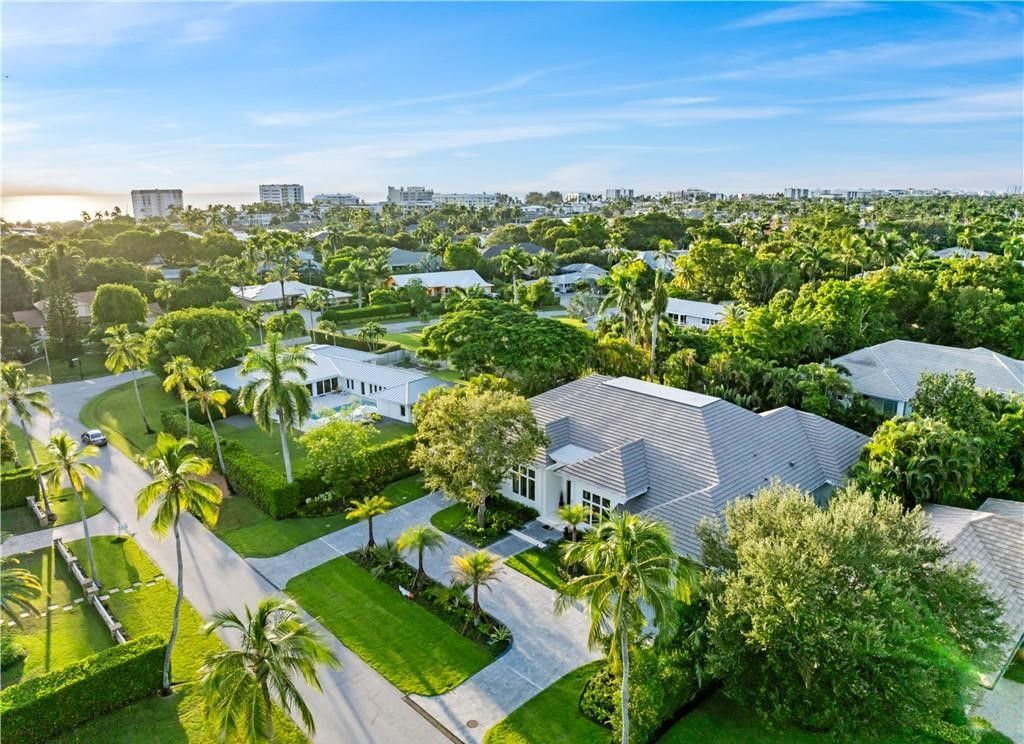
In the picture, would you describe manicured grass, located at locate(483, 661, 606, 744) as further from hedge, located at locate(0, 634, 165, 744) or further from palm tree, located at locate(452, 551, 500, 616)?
hedge, located at locate(0, 634, 165, 744)

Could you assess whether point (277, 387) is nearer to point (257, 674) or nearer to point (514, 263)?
point (257, 674)

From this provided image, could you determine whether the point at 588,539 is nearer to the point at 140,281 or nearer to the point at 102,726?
the point at 102,726

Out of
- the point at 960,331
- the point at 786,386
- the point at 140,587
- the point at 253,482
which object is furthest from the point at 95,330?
the point at 960,331

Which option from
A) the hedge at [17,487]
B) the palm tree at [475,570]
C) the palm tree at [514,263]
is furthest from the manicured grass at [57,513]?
the palm tree at [514,263]

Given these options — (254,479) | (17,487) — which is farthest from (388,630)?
(17,487)

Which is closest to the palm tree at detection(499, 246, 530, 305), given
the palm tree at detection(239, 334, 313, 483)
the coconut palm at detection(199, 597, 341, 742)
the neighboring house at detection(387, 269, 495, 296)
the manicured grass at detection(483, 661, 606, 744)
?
the neighboring house at detection(387, 269, 495, 296)

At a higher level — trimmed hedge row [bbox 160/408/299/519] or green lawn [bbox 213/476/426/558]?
trimmed hedge row [bbox 160/408/299/519]
